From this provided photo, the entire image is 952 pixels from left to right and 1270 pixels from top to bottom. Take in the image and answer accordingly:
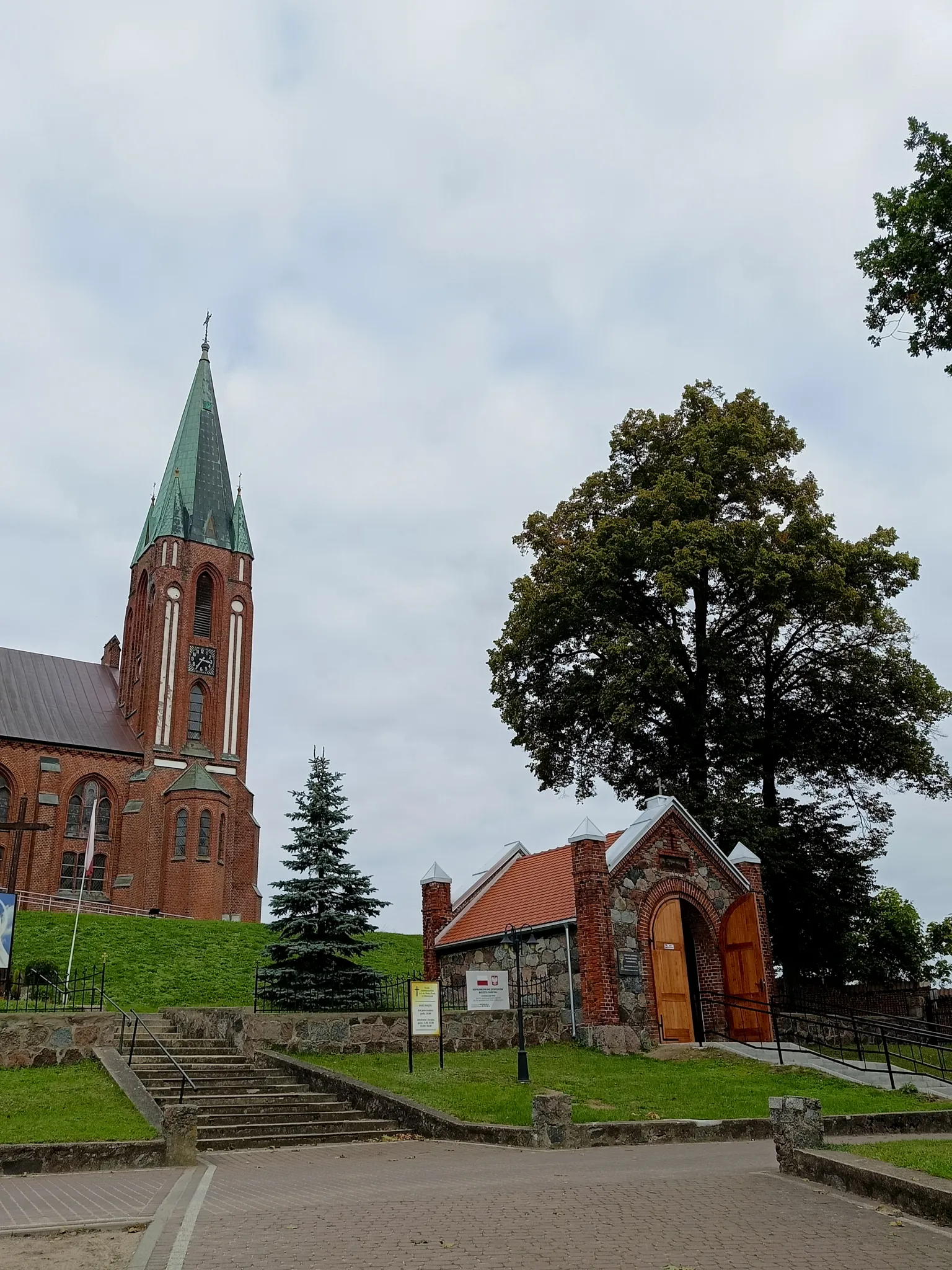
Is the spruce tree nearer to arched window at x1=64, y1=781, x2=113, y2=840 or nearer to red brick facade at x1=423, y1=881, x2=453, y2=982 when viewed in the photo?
red brick facade at x1=423, y1=881, x2=453, y2=982

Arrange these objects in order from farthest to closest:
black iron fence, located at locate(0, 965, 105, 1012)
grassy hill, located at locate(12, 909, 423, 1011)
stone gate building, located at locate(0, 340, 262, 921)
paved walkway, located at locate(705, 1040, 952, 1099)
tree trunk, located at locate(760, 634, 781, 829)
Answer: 1. stone gate building, located at locate(0, 340, 262, 921)
2. tree trunk, located at locate(760, 634, 781, 829)
3. grassy hill, located at locate(12, 909, 423, 1011)
4. black iron fence, located at locate(0, 965, 105, 1012)
5. paved walkway, located at locate(705, 1040, 952, 1099)

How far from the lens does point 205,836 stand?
48938 millimetres

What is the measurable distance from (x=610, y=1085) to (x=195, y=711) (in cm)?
4173

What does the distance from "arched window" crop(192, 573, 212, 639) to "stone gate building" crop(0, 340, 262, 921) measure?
83 millimetres

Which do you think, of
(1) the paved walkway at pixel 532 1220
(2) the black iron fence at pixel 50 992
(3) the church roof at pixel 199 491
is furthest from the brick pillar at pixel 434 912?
(3) the church roof at pixel 199 491

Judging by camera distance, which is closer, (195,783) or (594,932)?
(594,932)

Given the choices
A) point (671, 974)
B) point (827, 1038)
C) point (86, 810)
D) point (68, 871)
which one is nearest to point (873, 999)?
point (827, 1038)

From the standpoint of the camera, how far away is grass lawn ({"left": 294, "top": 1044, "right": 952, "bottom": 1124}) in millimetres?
14086

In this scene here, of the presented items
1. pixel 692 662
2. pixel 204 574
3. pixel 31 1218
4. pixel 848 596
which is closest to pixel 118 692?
pixel 204 574

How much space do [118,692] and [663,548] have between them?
3858cm

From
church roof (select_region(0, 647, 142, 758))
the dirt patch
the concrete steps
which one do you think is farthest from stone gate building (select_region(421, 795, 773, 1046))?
church roof (select_region(0, 647, 142, 758))

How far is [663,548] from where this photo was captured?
1084 inches

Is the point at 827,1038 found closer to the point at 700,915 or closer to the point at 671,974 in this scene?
the point at 700,915

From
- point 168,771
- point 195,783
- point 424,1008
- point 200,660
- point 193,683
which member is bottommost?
point 424,1008
